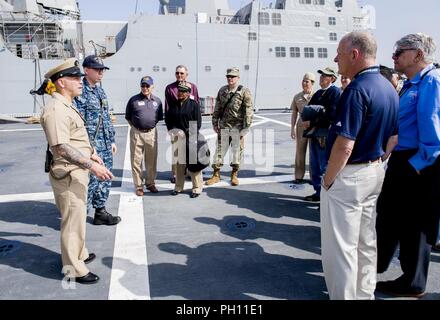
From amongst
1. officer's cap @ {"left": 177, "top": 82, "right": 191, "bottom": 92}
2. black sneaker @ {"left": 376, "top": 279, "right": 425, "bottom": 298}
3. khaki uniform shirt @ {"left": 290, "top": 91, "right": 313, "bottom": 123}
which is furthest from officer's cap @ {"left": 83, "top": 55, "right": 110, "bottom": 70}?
black sneaker @ {"left": 376, "top": 279, "right": 425, "bottom": 298}

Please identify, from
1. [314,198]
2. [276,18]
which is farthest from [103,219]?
[276,18]

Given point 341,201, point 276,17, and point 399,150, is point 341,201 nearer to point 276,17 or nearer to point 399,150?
point 399,150

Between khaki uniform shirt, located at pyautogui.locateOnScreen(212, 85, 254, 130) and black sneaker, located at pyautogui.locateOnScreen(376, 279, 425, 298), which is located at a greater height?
khaki uniform shirt, located at pyautogui.locateOnScreen(212, 85, 254, 130)

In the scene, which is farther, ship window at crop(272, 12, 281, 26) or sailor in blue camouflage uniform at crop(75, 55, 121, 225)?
ship window at crop(272, 12, 281, 26)

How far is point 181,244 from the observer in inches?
130

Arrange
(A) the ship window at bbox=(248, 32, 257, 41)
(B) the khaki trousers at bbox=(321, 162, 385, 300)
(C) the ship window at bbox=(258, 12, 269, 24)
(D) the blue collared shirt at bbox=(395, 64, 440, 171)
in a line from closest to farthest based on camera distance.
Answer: (B) the khaki trousers at bbox=(321, 162, 385, 300), (D) the blue collared shirt at bbox=(395, 64, 440, 171), (A) the ship window at bbox=(248, 32, 257, 41), (C) the ship window at bbox=(258, 12, 269, 24)

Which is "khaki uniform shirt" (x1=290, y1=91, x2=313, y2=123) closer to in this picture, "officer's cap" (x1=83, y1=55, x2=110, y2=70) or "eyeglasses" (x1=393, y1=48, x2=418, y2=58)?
"eyeglasses" (x1=393, y1=48, x2=418, y2=58)

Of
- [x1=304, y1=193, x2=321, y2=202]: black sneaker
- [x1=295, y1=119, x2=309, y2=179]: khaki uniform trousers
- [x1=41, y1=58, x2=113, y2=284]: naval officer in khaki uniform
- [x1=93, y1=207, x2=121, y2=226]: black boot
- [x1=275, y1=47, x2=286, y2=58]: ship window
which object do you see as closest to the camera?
[x1=41, y1=58, x2=113, y2=284]: naval officer in khaki uniform

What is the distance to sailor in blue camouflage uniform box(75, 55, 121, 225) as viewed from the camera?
11.6 feet

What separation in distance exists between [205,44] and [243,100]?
12.5m

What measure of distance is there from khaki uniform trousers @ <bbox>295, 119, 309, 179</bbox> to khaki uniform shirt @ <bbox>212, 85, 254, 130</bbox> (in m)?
0.84

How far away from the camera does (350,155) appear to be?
79.3 inches

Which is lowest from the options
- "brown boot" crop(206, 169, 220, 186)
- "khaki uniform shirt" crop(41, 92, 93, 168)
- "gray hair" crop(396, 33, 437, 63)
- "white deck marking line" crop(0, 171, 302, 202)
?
"white deck marking line" crop(0, 171, 302, 202)

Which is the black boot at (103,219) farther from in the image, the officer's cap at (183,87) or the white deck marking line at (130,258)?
the officer's cap at (183,87)
